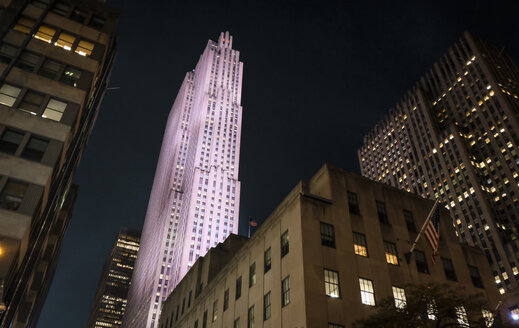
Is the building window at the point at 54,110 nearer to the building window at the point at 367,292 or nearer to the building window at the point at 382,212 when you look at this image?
the building window at the point at 367,292

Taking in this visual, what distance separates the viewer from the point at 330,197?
3791 centimetres

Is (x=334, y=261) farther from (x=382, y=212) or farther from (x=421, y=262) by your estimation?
Result: (x=421, y=262)

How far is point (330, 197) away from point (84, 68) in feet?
90.7

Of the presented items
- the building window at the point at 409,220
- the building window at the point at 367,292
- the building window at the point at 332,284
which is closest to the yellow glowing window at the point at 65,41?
the building window at the point at 332,284

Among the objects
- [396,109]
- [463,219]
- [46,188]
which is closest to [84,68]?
[46,188]

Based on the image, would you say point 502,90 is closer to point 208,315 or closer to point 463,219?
point 463,219

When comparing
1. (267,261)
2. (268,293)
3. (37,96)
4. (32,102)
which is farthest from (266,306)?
(37,96)

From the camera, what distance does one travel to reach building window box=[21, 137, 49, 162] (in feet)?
108

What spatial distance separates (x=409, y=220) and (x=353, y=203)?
725cm

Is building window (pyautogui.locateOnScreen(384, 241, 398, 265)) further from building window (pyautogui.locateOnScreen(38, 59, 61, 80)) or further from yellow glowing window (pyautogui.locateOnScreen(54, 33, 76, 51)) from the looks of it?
yellow glowing window (pyautogui.locateOnScreen(54, 33, 76, 51))

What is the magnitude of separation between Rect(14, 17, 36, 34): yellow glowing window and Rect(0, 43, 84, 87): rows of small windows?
3.13 meters

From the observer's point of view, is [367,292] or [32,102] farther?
[32,102]

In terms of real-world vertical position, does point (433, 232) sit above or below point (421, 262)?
above

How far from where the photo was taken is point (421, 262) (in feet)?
127
